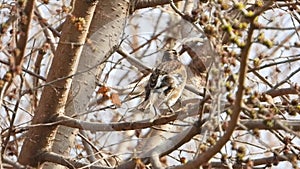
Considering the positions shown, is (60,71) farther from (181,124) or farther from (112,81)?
(181,124)

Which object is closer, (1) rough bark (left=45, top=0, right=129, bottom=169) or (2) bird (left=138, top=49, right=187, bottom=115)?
(2) bird (left=138, top=49, right=187, bottom=115)

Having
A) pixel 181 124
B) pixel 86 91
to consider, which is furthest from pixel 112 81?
pixel 181 124

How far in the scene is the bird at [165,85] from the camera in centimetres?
388

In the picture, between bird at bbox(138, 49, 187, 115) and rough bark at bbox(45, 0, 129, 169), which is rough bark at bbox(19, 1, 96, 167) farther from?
bird at bbox(138, 49, 187, 115)

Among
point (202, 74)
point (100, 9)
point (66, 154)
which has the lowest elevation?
point (66, 154)

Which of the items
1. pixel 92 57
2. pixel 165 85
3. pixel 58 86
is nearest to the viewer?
pixel 165 85

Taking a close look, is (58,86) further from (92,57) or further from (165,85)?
(165,85)

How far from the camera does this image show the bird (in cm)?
388

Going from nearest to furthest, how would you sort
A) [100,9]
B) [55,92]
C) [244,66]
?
[244,66], [55,92], [100,9]

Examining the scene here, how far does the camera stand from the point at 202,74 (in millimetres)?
4156

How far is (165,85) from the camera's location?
3980mm

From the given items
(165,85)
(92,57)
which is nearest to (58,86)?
(92,57)

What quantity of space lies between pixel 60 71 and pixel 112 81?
45 centimetres

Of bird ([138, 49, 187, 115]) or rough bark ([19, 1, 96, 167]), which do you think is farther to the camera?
rough bark ([19, 1, 96, 167])
